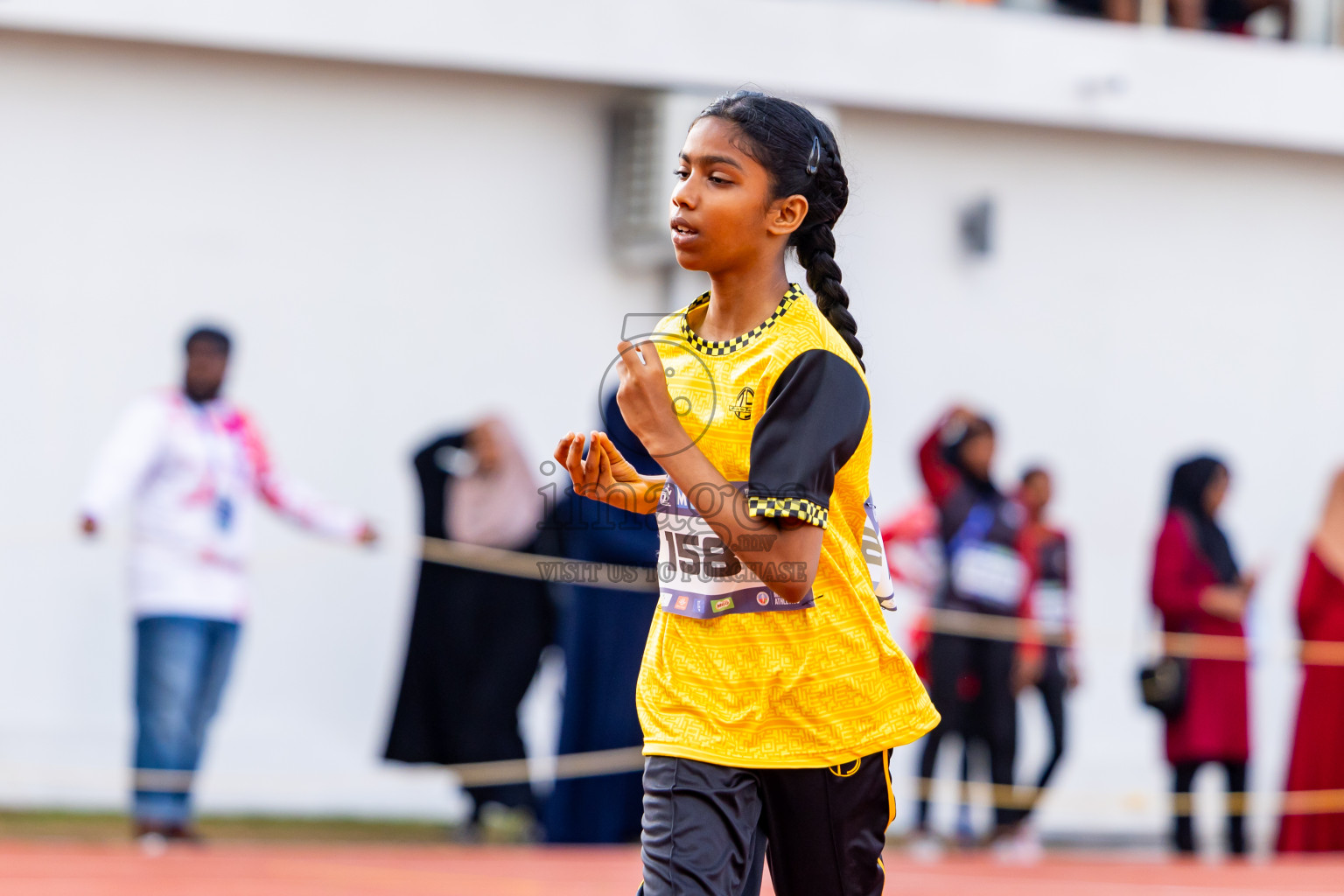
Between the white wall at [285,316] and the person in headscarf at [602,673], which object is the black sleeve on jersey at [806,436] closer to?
the person in headscarf at [602,673]

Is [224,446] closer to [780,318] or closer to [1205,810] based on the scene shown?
[780,318]

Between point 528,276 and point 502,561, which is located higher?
point 528,276

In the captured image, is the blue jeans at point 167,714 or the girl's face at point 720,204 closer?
the girl's face at point 720,204

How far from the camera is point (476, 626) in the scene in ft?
23.1

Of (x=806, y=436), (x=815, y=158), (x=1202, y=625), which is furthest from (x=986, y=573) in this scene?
(x=806, y=436)

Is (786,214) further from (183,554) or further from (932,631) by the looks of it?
(932,631)

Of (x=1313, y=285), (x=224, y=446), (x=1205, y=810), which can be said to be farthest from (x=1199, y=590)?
(x=224, y=446)

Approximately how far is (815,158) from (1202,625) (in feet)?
17.7

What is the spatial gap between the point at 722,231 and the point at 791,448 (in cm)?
33

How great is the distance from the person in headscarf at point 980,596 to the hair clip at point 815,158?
4728 mm

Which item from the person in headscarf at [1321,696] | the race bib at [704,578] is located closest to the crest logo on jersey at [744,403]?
the race bib at [704,578]

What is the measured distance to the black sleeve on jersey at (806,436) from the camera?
223cm

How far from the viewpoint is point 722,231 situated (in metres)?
2.39

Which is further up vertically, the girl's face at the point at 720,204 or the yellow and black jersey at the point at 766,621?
the girl's face at the point at 720,204
